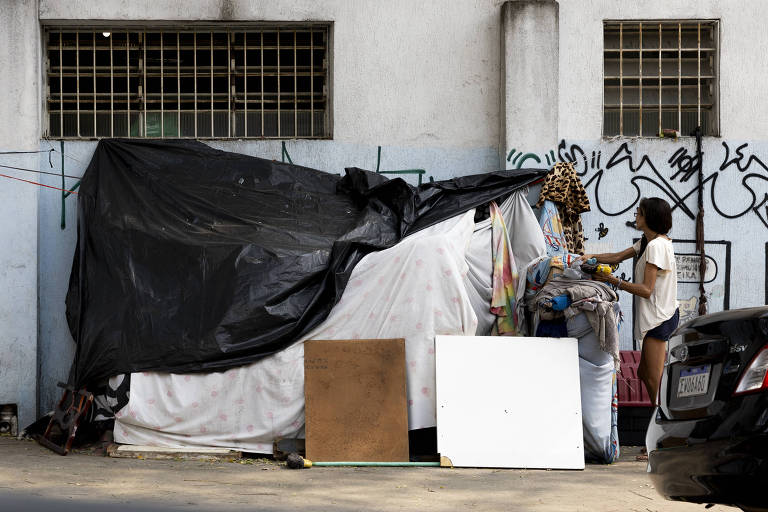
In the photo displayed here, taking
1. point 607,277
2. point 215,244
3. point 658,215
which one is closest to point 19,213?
point 215,244

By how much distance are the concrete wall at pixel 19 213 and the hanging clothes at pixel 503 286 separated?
3701 millimetres

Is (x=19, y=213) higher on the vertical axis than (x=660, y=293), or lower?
higher

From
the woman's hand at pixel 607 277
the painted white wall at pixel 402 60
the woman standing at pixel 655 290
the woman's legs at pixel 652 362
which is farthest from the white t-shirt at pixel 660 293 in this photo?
the painted white wall at pixel 402 60

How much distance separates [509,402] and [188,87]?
13.0 ft

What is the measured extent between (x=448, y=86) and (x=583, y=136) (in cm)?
121

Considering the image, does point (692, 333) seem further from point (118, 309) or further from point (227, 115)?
point (227, 115)

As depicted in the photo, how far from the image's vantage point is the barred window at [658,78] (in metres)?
8.78

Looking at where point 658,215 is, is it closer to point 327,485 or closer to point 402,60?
point 402,60

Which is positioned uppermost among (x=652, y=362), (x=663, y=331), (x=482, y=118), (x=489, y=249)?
(x=482, y=118)

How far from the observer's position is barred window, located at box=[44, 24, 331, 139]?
343 inches

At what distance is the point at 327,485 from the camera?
602cm

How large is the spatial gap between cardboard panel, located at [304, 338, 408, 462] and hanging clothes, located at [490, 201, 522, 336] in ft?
2.76

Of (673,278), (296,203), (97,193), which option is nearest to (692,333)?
(673,278)

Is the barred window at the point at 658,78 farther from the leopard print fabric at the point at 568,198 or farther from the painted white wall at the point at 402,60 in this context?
the painted white wall at the point at 402,60
